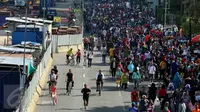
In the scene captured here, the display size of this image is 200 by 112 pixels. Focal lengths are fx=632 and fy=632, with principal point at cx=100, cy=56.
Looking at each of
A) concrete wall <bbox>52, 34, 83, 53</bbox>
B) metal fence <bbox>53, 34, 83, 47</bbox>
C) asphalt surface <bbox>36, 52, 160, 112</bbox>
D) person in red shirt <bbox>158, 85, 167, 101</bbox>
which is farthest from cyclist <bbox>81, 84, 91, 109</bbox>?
metal fence <bbox>53, 34, 83, 47</bbox>

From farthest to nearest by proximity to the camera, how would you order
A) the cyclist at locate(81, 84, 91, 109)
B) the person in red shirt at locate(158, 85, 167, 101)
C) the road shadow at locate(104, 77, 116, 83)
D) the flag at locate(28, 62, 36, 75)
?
the road shadow at locate(104, 77, 116, 83) < the flag at locate(28, 62, 36, 75) < the cyclist at locate(81, 84, 91, 109) < the person in red shirt at locate(158, 85, 167, 101)

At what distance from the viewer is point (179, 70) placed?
A: 101 feet

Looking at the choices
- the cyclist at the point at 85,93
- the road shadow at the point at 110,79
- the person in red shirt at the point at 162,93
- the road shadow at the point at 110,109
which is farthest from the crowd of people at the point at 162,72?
the cyclist at the point at 85,93

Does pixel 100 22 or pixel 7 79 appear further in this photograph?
pixel 100 22

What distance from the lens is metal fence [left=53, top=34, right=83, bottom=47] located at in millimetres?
47562

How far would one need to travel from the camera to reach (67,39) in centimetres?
4900

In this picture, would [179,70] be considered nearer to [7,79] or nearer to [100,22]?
[7,79]

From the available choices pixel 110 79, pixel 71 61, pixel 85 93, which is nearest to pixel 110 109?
pixel 85 93

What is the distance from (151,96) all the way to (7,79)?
5.90m

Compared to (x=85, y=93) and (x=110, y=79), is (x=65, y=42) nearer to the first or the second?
(x=110, y=79)

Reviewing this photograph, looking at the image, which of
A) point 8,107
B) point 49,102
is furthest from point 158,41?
point 8,107

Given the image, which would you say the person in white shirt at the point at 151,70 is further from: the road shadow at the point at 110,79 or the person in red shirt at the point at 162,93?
the person in red shirt at the point at 162,93

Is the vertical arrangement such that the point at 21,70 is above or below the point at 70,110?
above

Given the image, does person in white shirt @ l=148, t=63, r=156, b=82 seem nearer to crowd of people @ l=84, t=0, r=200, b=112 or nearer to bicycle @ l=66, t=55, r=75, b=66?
crowd of people @ l=84, t=0, r=200, b=112
